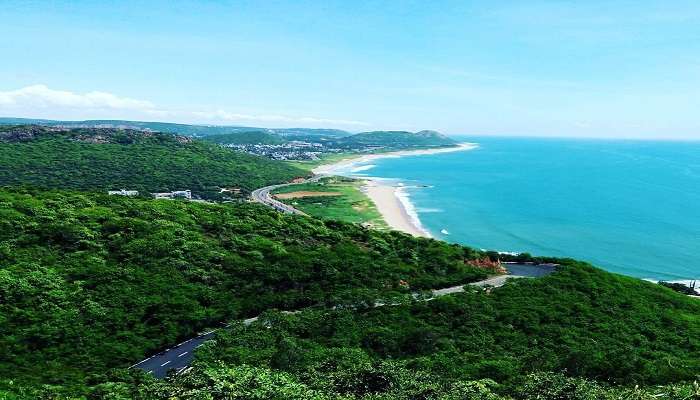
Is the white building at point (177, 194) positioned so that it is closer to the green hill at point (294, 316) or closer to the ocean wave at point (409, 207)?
the ocean wave at point (409, 207)

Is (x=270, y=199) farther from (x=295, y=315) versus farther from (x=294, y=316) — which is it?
(x=294, y=316)

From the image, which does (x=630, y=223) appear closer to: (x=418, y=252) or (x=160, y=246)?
(x=418, y=252)

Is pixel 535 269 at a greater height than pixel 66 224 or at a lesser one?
lesser

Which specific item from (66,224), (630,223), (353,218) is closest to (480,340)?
A: (66,224)

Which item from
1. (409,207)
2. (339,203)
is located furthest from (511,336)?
(409,207)

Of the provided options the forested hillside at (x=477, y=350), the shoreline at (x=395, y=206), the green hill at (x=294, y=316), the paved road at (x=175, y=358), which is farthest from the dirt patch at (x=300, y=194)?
the paved road at (x=175, y=358)

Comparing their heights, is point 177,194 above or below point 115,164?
below

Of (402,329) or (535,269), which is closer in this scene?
(402,329)
